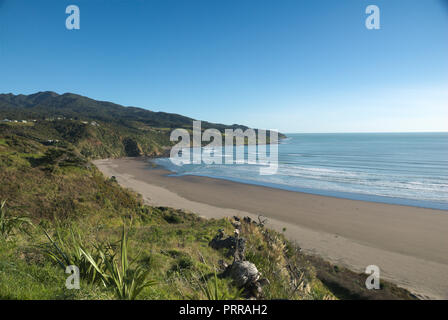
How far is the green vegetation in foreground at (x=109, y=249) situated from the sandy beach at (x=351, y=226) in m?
2.39

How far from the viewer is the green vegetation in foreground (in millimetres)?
3457

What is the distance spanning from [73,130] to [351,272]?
79695mm

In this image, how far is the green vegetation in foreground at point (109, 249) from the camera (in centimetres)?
346

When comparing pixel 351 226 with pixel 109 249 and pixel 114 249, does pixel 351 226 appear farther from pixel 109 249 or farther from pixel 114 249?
pixel 109 249

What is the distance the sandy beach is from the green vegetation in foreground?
239 centimetres

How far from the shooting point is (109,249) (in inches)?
200

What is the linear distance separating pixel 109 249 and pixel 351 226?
18.4 metres

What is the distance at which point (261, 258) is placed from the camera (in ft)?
24.5
